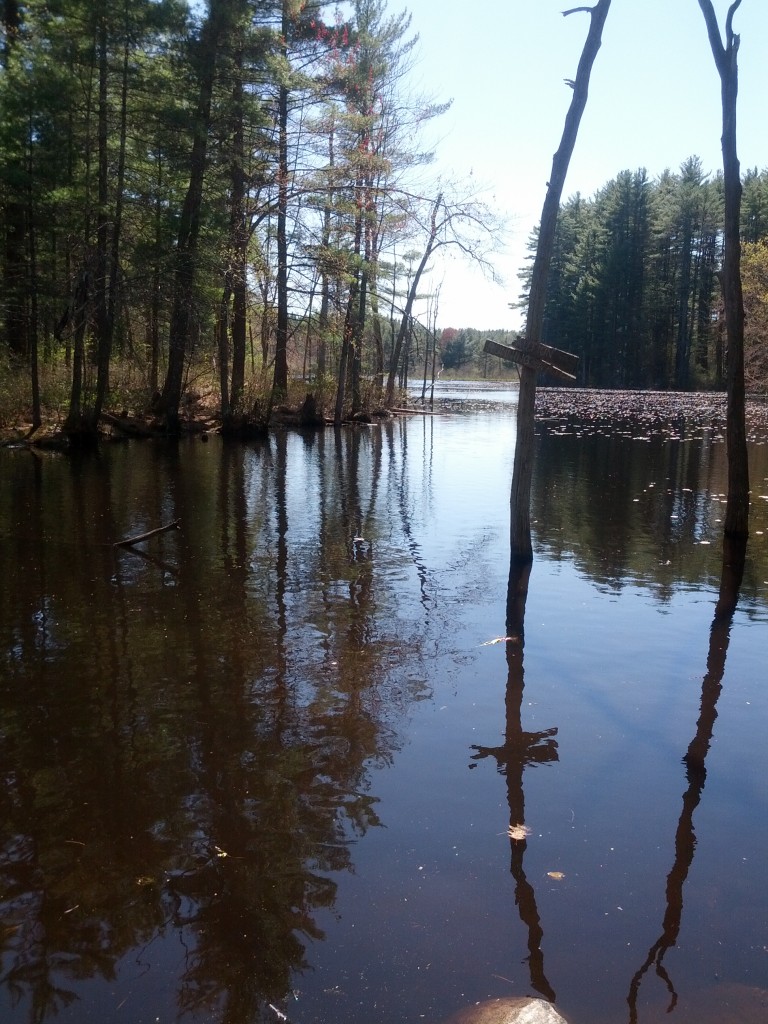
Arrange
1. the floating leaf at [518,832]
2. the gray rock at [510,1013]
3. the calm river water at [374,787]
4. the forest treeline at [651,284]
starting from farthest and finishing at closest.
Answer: the forest treeline at [651,284]
the floating leaf at [518,832]
the calm river water at [374,787]
the gray rock at [510,1013]

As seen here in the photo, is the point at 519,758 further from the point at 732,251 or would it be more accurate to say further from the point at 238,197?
the point at 238,197

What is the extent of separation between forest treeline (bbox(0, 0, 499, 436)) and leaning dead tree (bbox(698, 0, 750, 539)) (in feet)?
44.5

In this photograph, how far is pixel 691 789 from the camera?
4.05 m

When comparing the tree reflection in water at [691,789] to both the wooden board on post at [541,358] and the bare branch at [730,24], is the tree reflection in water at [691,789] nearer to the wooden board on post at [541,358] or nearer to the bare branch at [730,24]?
the wooden board on post at [541,358]

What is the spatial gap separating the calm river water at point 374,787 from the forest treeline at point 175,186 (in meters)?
12.6

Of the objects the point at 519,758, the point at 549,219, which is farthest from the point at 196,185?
the point at 519,758

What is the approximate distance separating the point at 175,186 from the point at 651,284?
59.1 meters

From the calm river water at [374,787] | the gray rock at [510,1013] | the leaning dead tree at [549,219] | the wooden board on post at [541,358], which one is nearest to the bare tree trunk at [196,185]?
the calm river water at [374,787]

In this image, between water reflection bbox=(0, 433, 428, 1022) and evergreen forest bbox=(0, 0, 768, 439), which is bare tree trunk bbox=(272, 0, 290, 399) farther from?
water reflection bbox=(0, 433, 428, 1022)

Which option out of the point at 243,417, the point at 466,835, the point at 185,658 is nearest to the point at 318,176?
the point at 243,417

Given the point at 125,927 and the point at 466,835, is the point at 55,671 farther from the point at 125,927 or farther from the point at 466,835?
the point at 466,835

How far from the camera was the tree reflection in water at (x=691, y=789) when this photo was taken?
2.81m

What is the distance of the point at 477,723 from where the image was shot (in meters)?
4.81

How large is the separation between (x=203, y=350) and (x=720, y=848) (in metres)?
26.3
